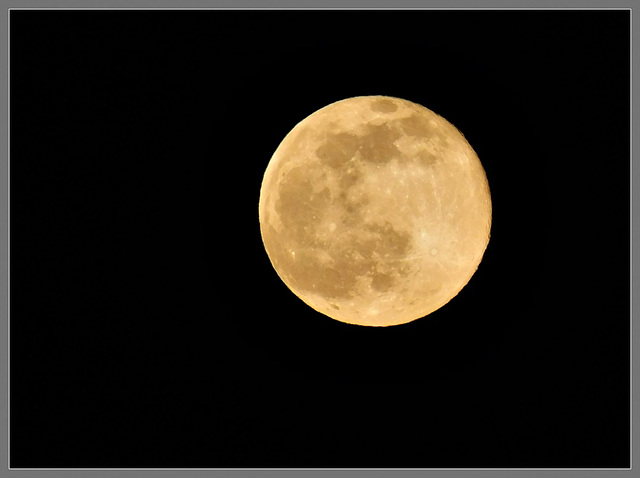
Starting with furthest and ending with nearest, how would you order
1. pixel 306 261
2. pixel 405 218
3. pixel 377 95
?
pixel 377 95 < pixel 306 261 < pixel 405 218

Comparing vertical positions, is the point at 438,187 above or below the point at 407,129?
below

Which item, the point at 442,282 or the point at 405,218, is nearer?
the point at 405,218

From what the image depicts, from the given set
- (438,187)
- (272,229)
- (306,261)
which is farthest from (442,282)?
(272,229)

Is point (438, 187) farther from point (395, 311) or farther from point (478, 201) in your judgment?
point (395, 311)

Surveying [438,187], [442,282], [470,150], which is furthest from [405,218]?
[470,150]

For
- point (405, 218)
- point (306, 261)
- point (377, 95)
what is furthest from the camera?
point (377, 95)

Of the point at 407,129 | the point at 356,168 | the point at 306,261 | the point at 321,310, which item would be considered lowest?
the point at 321,310

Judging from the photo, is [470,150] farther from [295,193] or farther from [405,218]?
[295,193]
